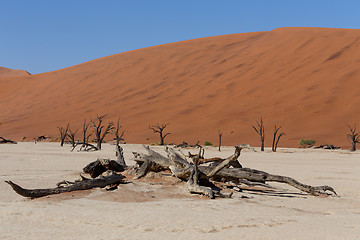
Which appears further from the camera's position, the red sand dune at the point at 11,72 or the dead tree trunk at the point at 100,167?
the red sand dune at the point at 11,72

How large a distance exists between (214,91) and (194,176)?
3906 centimetres

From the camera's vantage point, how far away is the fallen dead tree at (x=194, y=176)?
620cm

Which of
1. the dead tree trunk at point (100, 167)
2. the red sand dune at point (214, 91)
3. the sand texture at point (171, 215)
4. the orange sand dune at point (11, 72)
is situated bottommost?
the sand texture at point (171, 215)

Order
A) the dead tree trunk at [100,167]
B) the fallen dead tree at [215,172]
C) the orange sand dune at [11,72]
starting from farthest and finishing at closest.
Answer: the orange sand dune at [11,72]
the dead tree trunk at [100,167]
the fallen dead tree at [215,172]

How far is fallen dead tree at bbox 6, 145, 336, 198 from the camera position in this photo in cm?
620

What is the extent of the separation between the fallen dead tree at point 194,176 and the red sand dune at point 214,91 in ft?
78.3

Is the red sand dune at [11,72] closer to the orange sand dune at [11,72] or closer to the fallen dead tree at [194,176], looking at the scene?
the orange sand dune at [11,72]

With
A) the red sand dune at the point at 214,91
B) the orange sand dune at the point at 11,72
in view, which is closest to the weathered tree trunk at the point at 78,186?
the red sand dune at the point at 214,91

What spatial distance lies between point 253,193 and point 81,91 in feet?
173

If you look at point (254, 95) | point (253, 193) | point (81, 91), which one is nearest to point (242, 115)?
point (254, 95)

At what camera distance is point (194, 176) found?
21.1ft

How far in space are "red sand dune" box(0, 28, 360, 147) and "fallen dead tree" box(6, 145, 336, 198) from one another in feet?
78.3

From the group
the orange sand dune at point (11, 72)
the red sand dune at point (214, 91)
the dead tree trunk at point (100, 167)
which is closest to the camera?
the dead tree trunk at point (100, 167)

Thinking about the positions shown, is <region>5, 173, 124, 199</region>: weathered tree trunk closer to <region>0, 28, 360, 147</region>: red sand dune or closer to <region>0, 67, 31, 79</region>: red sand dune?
<region>0, 28, 360, 147</region>: red sand dune
